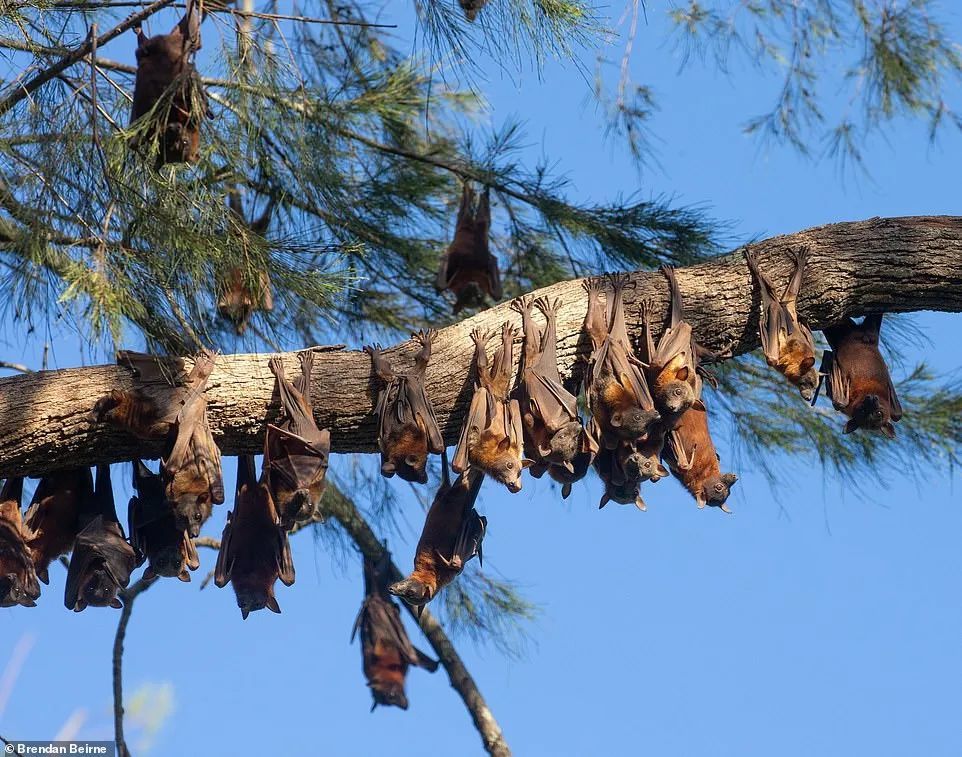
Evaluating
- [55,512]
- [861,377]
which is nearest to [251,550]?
[55,512]

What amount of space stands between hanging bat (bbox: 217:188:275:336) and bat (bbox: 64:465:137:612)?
0.93 meters

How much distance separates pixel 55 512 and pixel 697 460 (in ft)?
9.57

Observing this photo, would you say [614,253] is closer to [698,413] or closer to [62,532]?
[698,413]

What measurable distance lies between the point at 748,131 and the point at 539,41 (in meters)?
2.89

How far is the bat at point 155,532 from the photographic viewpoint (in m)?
5.71

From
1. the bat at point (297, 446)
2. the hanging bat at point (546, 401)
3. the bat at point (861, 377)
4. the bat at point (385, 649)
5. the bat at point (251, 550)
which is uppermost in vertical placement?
the bat at point (861, 377)

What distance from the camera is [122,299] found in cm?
486

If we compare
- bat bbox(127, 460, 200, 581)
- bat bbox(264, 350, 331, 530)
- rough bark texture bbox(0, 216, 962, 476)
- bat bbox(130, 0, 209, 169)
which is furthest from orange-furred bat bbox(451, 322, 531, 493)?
bat bbox(130, 0, 209, 169)

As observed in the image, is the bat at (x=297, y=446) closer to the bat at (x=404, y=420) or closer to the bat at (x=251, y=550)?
the bat at (x=404, y=420)

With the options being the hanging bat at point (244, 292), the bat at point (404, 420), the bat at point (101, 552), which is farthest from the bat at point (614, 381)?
the bat at point (101, 552)

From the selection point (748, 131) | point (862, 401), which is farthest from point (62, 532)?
point (748, 131)

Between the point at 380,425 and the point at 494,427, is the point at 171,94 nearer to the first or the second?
the point at 380,425

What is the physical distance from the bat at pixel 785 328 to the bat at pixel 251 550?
7.69ft

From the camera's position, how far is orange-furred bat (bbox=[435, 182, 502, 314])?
23.6ft
